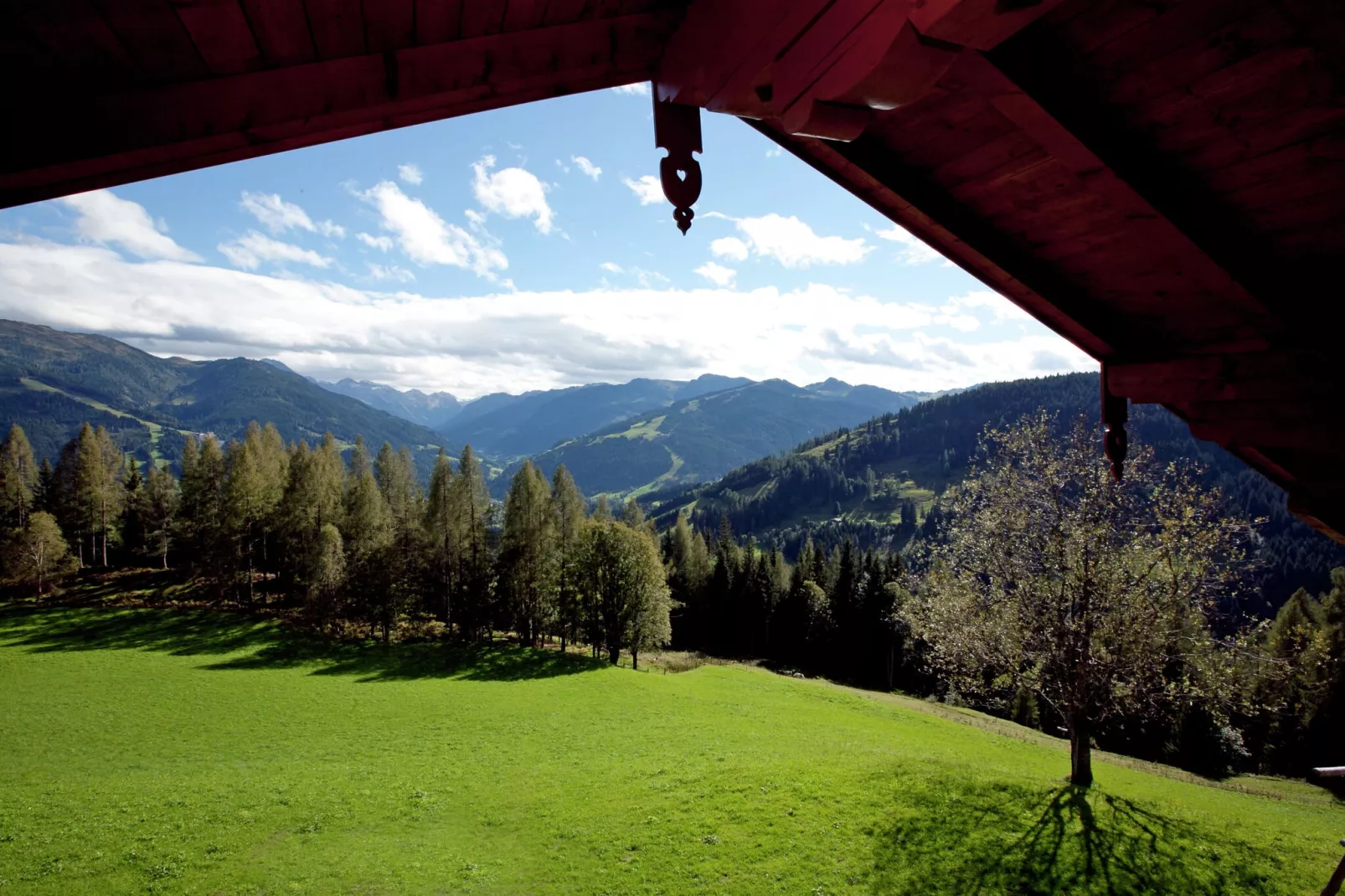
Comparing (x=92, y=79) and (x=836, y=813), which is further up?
(x=92, y=79)

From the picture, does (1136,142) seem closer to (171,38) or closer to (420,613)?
(171,38)

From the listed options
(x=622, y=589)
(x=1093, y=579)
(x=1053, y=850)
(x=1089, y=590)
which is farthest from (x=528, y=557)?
(x=1053, y=850)

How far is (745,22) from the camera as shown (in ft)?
9.30

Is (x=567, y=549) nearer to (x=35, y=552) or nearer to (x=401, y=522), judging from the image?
(x=401, y=522)

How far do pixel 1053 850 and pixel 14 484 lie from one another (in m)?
85.6

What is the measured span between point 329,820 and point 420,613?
1581 inches

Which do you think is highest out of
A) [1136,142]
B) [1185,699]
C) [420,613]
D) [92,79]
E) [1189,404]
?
[1136,142]

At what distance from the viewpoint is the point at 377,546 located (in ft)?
151

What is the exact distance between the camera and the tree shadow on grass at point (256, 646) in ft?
127

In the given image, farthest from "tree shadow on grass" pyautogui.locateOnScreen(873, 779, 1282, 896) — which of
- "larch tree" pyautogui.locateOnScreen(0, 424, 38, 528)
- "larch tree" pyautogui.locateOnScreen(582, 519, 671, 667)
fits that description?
"larch tree" pyautogui.locateOnScreen(0, 424, 38, 528)

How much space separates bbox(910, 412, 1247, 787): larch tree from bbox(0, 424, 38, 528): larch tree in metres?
80.1

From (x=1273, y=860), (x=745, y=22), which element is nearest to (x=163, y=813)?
(x=745, y=22)

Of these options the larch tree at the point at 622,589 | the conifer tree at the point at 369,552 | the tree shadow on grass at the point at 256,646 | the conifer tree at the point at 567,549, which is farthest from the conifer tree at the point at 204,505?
the larch tree at the point at 622,589

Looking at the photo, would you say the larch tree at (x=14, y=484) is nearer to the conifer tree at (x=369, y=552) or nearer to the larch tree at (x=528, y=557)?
the conifer tree at (x=369, y=552)
